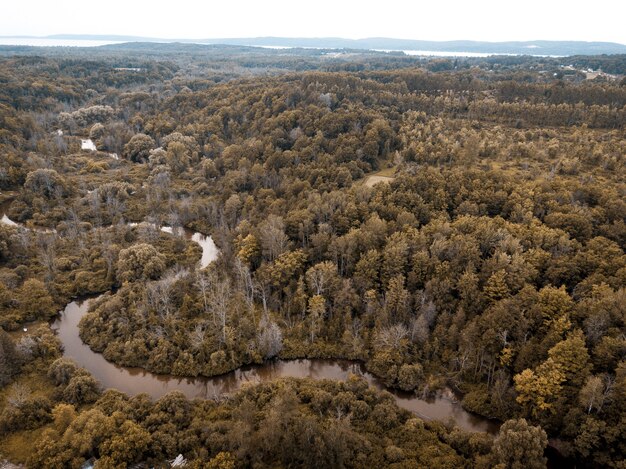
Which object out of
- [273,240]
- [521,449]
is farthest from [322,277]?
[521,449]

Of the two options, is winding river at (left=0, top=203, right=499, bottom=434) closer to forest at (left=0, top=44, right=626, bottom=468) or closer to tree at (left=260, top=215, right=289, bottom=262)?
forest at (left=0, top=44, right=626, bottom=468)

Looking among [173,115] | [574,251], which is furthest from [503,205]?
[173,115]

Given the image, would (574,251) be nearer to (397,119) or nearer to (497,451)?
(497,451)

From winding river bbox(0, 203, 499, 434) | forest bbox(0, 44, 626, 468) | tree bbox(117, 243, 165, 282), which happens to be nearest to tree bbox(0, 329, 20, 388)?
forest bbox(0, 44, 626, 468)

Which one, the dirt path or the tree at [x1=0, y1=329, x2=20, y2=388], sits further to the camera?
the dirt path

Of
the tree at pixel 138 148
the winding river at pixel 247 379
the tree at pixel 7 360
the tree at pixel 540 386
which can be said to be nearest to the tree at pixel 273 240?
the winding river at pixel 247 379

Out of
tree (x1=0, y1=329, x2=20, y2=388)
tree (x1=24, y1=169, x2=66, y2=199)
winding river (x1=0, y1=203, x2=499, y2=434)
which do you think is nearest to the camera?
tree (x1=0, y1=329, x2=20, y2=388)

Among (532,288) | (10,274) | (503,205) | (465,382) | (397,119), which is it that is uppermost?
(397,119)
